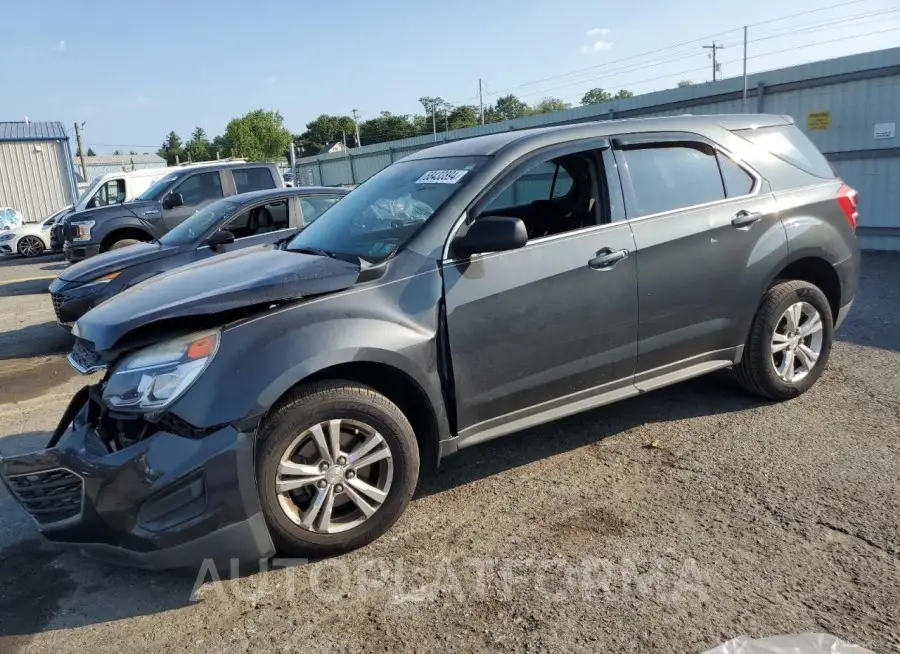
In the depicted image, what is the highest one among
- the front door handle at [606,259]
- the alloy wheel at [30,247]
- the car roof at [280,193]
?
the car roof at [280,193]

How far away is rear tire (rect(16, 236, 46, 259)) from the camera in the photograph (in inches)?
789

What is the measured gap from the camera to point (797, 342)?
14.9 feet

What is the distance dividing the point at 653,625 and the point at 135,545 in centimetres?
204

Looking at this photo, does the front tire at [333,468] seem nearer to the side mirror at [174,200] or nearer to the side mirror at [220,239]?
the side mirror at [220,239]

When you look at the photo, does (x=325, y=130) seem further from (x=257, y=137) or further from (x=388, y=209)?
(x=388, y=209)

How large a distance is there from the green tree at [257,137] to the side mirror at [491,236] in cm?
7570

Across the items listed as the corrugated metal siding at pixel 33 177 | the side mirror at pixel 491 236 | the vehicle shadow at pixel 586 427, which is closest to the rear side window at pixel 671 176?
the side mirror at pixel 491 236

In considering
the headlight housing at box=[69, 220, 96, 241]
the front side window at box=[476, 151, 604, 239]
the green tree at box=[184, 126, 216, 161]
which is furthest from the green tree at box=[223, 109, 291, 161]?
the front side window at box=[476, 151, 604, 239]

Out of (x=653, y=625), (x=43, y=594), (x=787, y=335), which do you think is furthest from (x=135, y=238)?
(x=653, y=625)

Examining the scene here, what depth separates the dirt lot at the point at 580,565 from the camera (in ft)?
8.40

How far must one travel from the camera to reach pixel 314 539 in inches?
119

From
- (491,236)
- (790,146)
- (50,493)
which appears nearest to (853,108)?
(790,146)

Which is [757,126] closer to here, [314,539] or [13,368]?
[314,539]

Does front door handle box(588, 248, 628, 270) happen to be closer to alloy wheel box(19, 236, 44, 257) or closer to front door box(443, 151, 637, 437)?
front door box(443, 151, 637, 437)
